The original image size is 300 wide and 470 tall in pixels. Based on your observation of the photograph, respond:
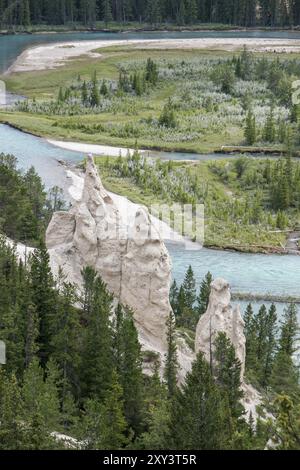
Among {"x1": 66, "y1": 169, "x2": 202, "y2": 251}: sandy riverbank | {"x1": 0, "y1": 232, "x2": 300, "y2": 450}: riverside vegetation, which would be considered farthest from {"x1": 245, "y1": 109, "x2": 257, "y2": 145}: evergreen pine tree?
{"x1": 0, "y1": 232, "x2": 300, "y2": 450}: riverside vegetation

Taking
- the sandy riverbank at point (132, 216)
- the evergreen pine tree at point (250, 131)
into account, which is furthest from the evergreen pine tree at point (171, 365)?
the evergreen pine tree at point (250, 131)

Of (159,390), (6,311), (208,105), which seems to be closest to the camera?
(159,390)

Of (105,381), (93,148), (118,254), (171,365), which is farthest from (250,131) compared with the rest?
(105,381)

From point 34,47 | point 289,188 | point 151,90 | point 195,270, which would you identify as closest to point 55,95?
point 151,90

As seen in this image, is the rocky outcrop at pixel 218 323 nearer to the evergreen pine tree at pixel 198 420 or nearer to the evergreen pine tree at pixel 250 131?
the evergreen pine tree at pixel 198 420

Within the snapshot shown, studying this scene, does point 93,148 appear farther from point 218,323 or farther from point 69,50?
point 69,50
